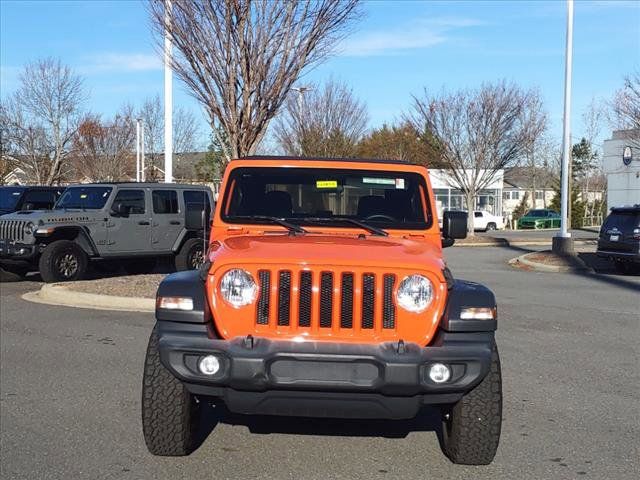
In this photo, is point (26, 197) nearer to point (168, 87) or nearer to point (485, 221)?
point (168, 87)

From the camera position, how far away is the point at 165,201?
602 inches

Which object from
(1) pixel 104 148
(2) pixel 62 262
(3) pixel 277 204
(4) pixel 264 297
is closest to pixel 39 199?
(2) pixel 62 262

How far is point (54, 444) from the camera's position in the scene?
5039 mm

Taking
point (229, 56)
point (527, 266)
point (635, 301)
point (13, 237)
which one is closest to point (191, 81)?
point (229, 56)

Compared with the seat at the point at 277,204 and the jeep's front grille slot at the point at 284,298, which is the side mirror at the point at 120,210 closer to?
the seat at the point at 277,204

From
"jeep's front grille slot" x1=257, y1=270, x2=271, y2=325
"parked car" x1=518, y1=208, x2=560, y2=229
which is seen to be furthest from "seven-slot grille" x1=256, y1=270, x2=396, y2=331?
"parked car" x1=518, y1=208, x2=560, y2=229

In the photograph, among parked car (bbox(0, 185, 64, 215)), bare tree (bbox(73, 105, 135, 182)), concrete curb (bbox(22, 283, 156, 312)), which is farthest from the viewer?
bare tree (bbox(73, 105, 135, 182))

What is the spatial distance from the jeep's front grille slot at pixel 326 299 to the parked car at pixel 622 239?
1553 cm

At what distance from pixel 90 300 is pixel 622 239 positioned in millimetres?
12678

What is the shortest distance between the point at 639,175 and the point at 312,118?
18.5m

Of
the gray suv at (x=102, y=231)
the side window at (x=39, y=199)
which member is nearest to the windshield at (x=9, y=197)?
the side window at (x=39, y=199)

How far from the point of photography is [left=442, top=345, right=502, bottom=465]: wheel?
440 centimetres

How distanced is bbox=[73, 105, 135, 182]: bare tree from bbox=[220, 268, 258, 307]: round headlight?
3523cm

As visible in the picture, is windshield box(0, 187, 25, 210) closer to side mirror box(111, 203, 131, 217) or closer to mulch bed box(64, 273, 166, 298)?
side mirror box(111, 203, 131, 217)
